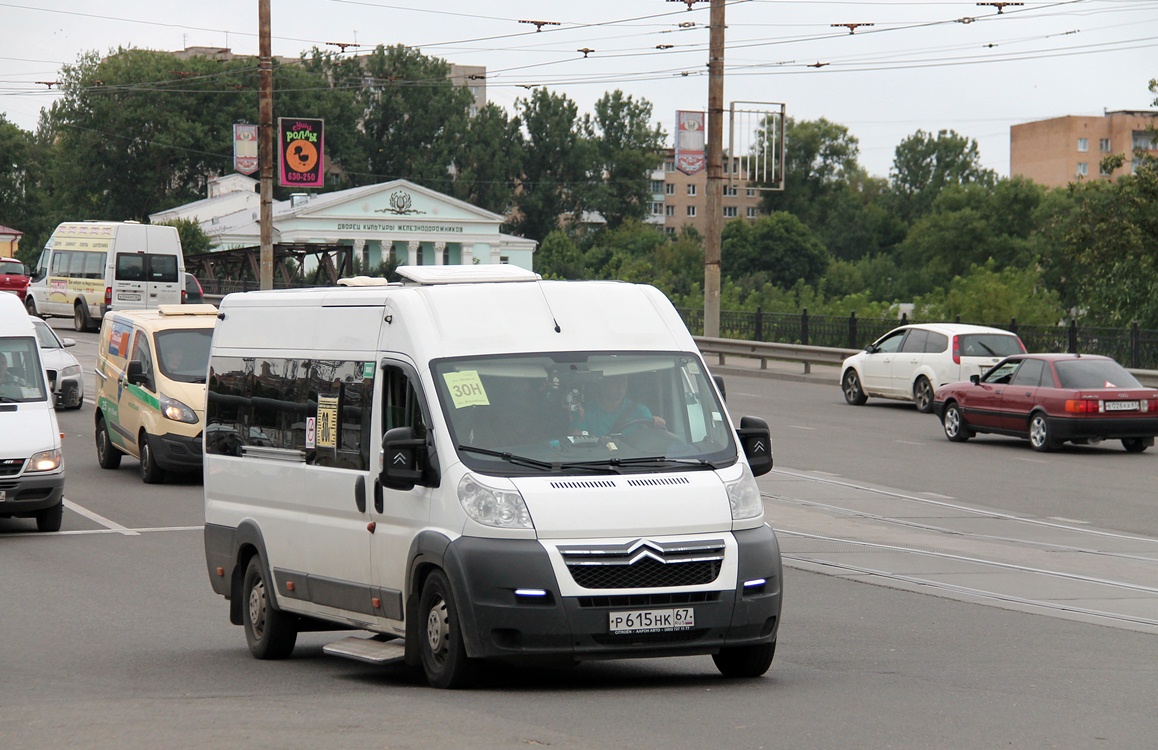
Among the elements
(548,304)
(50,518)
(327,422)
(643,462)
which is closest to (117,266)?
(50,518)

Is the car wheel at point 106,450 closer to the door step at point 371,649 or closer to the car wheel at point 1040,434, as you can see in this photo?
the car wheel at point 1040,434

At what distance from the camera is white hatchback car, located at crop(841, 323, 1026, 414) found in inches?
1134

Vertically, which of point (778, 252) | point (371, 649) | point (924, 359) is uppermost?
point (778, 252)

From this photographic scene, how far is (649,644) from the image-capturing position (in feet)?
24.6

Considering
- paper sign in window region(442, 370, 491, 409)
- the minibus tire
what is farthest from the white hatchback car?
the minibus tire

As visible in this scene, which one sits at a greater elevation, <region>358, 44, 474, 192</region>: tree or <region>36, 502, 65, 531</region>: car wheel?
<region>358, 44, 474, 192</region>: tree

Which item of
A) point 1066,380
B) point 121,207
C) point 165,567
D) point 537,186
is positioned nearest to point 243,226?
point 121,207

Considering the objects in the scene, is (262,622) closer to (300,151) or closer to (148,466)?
(148,466)

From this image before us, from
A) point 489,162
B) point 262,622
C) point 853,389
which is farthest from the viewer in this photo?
point 489,162

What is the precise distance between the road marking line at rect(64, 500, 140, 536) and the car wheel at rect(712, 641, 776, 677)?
8.93 m

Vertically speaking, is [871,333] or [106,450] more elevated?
[871,333]

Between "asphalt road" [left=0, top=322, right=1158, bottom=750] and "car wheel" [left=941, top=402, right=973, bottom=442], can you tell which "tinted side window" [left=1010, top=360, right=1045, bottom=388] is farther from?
"asphalt road" [left=0, top=322, right=1158, bottom=750]

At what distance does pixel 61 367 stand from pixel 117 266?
60.8ft

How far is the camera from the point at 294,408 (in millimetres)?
9297
